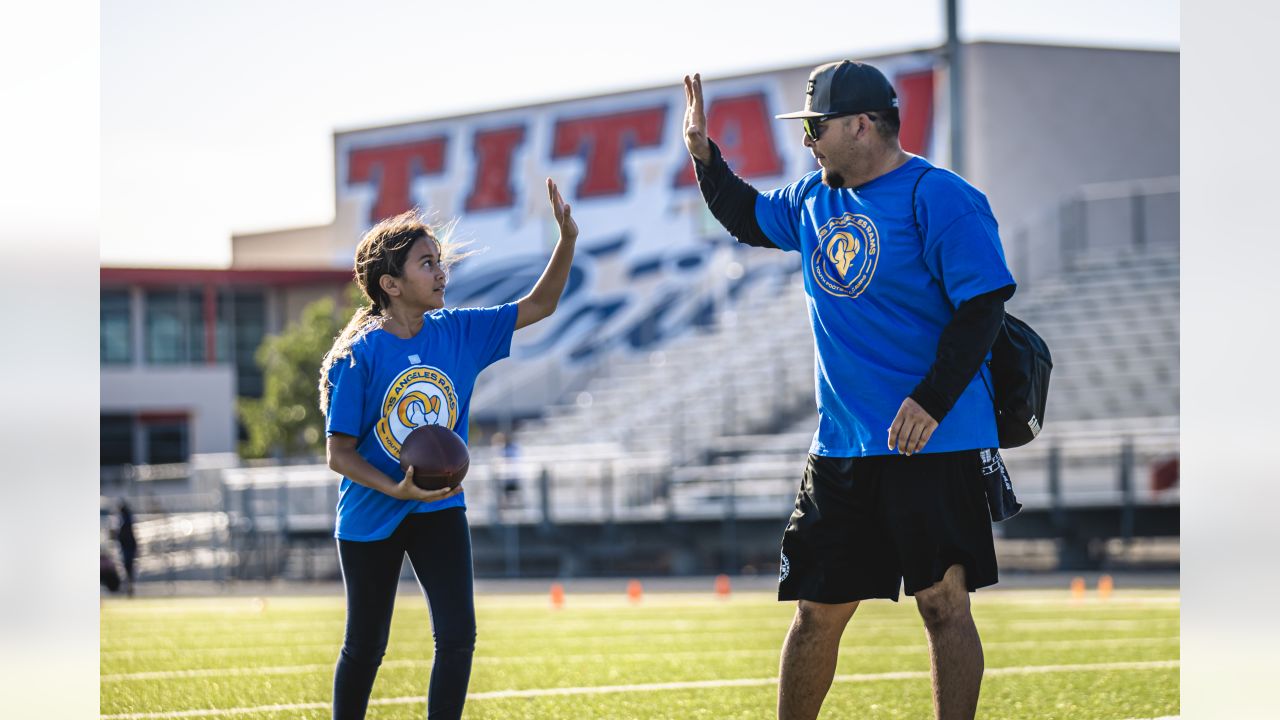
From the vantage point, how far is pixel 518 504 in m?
22.5

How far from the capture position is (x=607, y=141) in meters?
43.4

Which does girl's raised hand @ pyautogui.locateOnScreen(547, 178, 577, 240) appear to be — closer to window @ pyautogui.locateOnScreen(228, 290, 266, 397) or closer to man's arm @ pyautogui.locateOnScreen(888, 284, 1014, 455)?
Result: man's arm @ pyautogui.locateOnScreen(888, 284, 1014, 455)

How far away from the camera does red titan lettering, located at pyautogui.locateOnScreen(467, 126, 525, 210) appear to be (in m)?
45.5

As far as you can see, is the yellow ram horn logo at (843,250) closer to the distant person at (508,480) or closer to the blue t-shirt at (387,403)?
the blue t-shirt at (387,403)

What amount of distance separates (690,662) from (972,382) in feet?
13.9

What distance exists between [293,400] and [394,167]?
826cm

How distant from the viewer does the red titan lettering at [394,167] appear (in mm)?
Answer: 47312

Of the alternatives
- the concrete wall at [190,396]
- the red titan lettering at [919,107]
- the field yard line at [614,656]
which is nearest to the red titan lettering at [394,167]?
the concrete wall at [190,396]

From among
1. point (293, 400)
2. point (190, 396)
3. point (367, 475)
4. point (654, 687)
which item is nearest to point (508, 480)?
point (654, 687)

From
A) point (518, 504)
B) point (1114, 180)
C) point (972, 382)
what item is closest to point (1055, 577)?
point (518, 504)

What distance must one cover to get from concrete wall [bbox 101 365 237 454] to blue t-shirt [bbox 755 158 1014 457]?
162ft

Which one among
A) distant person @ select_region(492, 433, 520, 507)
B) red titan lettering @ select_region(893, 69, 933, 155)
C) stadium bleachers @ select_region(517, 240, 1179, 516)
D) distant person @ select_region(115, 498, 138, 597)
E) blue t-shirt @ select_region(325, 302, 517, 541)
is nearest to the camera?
blue t-shirt @ select_region(325, 302, 517, 541)

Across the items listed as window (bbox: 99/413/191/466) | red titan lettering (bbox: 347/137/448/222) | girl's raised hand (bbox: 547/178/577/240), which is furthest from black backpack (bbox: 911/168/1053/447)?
window (bbox: 99/413/191/466)

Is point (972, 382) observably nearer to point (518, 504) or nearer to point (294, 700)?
point (294, 700)
